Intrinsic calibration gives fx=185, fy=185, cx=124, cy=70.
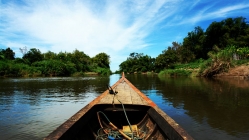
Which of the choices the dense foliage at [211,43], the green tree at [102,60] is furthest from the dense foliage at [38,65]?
the dense foliage at [211,43]

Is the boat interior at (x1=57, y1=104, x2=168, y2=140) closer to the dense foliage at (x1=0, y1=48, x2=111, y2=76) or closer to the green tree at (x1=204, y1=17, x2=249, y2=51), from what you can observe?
the dense foliage at (x1=0, y1=48, x2=111, y2=76)

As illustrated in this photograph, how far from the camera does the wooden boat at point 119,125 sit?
2.43 meters

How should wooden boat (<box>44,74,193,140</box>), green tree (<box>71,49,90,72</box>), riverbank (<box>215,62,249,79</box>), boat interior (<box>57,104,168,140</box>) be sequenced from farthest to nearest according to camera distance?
green tree (<box>71,49,90,72</box>) < riverbank (<box>215,62,249,79</box>) < boat interior (<box>57,104,168,140</box>) < wooden boat (<box>44,74,193,140</box>)

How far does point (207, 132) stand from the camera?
4.26m

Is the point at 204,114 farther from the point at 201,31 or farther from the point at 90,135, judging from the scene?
the point at 201,31

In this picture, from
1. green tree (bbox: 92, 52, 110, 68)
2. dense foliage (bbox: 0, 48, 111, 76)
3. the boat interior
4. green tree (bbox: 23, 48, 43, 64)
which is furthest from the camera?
green tree (bbox: 92, 52, 110, 68)

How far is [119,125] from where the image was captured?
154 inches

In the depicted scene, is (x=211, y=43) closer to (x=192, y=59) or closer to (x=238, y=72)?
(x=192, y=59)

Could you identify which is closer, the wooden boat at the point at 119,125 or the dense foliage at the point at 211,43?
the wooden boat at the point at 119,125

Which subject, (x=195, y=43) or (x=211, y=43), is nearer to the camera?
(x=211, y=43)

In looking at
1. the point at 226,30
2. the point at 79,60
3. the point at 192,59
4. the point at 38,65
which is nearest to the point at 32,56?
the point at 38,65

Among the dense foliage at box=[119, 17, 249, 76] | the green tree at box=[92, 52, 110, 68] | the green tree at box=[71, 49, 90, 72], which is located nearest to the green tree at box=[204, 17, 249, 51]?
the dense foliage at box=[119, 17, 249, 76]

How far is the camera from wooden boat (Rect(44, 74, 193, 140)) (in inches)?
95.8

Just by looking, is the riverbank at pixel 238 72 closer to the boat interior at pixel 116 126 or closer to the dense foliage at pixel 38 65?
the boat interior at pixel 116 126
